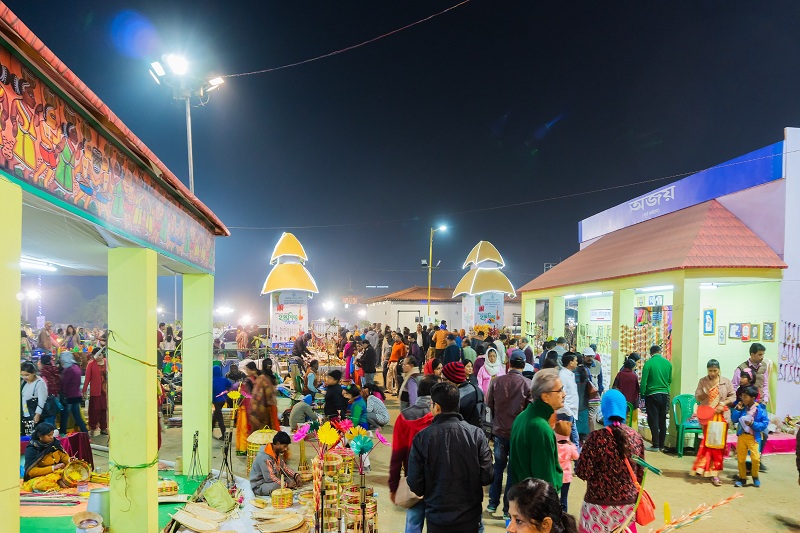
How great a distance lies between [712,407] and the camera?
24.8 ft

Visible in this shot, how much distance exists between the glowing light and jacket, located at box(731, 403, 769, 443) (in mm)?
13607

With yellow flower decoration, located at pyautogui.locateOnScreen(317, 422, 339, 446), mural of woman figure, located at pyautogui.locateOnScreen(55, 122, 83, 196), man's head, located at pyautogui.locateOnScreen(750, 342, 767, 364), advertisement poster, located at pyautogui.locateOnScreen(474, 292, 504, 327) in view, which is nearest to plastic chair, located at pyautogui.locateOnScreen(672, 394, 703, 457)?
man's head, located at pyautogui.locateOnScreen(750, 342, 767, 364)

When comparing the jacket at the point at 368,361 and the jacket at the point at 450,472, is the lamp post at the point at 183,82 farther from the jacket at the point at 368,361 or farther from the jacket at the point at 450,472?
the jacket at the point at 450,472

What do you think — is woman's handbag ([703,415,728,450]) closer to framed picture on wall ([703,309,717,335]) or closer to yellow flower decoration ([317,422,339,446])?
yellow flower decoration ([317,422,339,446])

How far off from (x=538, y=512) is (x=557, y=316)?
53.7 ft

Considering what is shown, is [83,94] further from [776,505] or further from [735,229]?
[735,229]

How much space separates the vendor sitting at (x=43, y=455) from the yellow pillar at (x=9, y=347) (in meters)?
4.46

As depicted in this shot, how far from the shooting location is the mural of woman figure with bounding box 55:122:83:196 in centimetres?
329

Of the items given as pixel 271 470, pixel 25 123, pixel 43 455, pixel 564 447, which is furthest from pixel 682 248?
pixel 43 455

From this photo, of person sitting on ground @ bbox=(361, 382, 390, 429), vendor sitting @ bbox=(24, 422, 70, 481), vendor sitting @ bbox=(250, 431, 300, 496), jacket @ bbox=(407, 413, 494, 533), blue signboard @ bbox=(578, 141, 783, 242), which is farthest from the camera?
blue signboard @ bbox=(578, 141, 783, 242)

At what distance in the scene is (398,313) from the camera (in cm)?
3441

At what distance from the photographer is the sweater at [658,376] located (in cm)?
871

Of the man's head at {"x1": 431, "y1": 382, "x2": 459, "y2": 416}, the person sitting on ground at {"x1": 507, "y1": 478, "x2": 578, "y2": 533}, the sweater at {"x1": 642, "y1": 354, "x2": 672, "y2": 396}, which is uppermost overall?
the man's head at {"x1": 431, "y1": 382, "x2": 459, "y2": 416}

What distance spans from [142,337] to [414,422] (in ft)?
9.22
